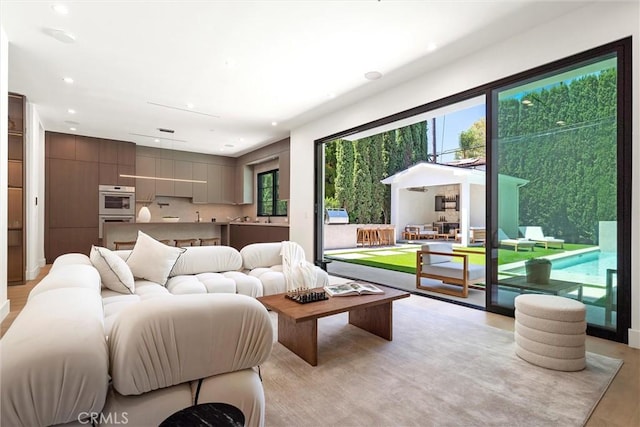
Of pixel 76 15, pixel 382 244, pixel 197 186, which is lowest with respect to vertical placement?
pixel 382 244

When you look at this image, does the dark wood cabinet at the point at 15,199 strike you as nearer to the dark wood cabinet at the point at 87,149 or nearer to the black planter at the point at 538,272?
the dark wood cabinet at the point at 87,149

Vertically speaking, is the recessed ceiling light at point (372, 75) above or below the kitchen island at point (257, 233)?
above

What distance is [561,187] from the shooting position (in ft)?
10.2

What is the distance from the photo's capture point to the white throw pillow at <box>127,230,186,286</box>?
3090mm

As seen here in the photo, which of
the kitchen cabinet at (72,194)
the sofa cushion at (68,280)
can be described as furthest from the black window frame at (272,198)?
the sofa cushion at (68,280)

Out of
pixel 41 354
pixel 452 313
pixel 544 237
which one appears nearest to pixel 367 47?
pixel 544 237

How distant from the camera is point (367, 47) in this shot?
348 cm

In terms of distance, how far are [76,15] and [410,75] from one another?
3.64 metres

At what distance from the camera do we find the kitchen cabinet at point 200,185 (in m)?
8.84

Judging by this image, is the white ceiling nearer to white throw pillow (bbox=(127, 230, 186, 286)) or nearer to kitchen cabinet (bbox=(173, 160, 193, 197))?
white throw pillow (bbox=(127, 230, 186, 286))

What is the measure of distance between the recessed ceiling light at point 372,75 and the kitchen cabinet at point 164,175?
6.24 m

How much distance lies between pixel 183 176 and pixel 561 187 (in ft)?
27.0

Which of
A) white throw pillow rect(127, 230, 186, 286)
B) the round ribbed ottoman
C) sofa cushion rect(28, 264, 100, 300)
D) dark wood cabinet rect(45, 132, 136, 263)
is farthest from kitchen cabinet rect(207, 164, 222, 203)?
the round ribbed ottoman

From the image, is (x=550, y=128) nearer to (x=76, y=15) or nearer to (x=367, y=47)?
(x=367, y=47)
